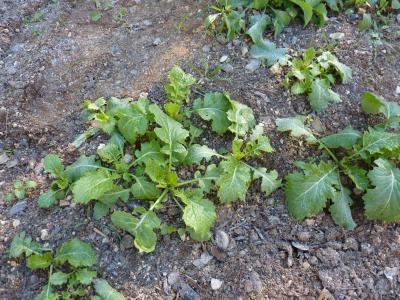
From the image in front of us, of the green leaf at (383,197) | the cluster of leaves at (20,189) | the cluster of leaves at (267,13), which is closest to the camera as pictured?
the green leaf at (383,197)

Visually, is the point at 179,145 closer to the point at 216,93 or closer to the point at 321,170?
the point at 216,93

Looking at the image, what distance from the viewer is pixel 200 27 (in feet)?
12.3

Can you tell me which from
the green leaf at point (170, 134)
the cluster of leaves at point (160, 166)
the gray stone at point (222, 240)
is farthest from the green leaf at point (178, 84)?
the gray stone at point (222, 240)

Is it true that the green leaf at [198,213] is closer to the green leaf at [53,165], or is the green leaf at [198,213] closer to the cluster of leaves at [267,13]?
the green leaf at [53,165]

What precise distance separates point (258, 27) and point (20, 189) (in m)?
2.15

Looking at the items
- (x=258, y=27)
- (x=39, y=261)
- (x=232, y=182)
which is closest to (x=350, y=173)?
(x=232, y=182)

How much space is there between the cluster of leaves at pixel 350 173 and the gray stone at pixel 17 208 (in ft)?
5.62

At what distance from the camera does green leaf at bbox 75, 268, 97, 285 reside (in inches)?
102

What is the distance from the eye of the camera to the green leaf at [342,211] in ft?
9.28

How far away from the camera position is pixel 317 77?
11.0ft

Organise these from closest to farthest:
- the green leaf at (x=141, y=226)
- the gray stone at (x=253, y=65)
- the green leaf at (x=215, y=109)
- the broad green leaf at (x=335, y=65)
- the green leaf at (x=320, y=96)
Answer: the green leaf at (x=141, y=226) → the green leaf at (x=215, y=109) → the green leaf at (x=320, y=96) → the broad green leaf at (x=335, y=65) → the gray stone at (x=253, y=65)

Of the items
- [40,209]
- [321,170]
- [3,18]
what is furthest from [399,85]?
[3,18]

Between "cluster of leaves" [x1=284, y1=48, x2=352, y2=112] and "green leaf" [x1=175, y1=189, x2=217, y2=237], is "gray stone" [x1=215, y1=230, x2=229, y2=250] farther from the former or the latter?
"cluster of leaves" [x1=284, y1=48, x2=352, y2=112]

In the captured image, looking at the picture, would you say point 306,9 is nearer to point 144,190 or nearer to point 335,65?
point 335,65
